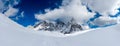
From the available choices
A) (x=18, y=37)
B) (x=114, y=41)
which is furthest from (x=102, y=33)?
(x=18, y=37)

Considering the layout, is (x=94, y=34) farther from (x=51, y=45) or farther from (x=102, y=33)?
(x=51, y=45)

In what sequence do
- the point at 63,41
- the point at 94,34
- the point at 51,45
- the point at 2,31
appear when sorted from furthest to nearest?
the point at 94,34, the point at 63,41, the point at 51,45, the point at 2,31

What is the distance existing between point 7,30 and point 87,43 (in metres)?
4.34

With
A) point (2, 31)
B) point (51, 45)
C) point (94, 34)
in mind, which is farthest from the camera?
point (94, 34)

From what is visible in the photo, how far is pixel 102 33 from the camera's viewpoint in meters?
17.0

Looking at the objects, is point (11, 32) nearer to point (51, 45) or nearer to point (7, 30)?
point (7, 30)

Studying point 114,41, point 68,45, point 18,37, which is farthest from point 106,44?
point 18,37

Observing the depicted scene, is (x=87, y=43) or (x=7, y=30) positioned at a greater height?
(x=7, y=30)

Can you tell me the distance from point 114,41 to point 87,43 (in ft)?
4.74

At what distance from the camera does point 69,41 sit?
53.1 feet

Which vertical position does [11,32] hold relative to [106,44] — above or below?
above

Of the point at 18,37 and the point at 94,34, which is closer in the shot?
the point at 18,37

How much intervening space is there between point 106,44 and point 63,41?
2.57 meters

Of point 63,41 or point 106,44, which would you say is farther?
point 63,41
